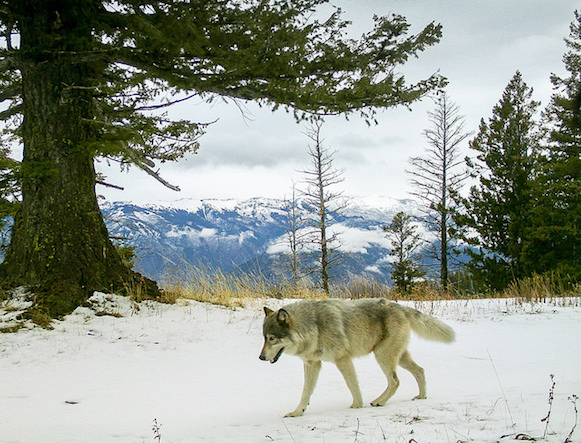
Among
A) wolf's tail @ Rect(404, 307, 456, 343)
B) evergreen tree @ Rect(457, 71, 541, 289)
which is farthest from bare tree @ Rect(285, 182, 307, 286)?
wolf's tail @ Rect(404, 307, 456, 343)

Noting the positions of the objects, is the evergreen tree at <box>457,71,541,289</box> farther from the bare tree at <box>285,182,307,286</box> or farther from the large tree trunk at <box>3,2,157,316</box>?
the large tree trunk at <box>3,2,157,316</box>

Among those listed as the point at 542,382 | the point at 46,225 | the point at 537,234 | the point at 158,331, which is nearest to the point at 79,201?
the point at 46,225

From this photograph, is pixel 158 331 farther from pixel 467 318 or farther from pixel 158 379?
pixel 467 318

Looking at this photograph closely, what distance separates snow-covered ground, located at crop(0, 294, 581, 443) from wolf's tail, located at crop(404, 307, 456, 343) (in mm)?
636

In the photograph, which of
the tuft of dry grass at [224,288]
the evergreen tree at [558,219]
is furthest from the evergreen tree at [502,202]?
the tuft of dry grass at [224,288]

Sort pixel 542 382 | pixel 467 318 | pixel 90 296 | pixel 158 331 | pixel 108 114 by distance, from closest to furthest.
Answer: pixel 542 382
pixel 158 331
pixel 90 296
pixel 108 114
pixel 467 318

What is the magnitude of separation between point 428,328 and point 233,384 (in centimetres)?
251

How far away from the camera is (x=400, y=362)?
16.9 feet

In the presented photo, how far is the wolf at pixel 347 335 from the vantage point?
4.52m

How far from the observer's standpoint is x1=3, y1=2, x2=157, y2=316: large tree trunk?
7773 millimetres

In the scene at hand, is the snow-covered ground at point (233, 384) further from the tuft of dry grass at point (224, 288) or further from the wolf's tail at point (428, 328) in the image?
the tuft of dry grass at point (224, 288)

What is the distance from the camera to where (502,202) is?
25.5m

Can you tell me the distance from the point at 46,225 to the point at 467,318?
8.83 metres

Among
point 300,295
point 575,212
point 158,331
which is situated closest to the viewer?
point 158,331
